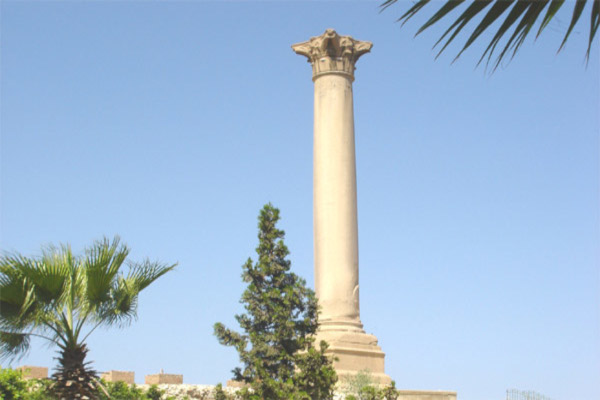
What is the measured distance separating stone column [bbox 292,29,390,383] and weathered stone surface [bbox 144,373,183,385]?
383cm

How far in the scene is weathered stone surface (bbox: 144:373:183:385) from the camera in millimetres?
19406

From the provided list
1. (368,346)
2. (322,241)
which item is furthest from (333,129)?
(368,346)

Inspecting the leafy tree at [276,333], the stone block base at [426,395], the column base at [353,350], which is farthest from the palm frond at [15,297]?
the stone block base at [426,395]

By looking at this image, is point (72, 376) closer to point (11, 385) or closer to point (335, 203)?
point (11, 385)

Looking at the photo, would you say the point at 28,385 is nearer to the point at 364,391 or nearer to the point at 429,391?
the point at 364,391

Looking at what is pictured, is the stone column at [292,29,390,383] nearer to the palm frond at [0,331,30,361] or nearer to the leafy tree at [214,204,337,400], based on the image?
the leafy tree at [214,204,337,400]

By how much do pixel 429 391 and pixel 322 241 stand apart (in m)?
4.97

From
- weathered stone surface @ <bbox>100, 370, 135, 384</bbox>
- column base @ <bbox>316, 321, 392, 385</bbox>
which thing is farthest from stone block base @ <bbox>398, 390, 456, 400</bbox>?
weathered stone surface @ <bbox>100, 370, 135, 384</bbox>

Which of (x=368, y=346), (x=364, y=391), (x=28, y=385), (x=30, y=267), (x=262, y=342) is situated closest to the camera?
(x=30, y=267)

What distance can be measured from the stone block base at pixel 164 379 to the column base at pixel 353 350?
3707mm

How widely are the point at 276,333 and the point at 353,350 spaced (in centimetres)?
499

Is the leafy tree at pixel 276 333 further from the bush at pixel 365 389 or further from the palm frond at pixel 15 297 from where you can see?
the palm frond at pixel 15 297

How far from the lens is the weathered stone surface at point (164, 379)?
63.7 ft

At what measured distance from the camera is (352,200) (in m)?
22.5
